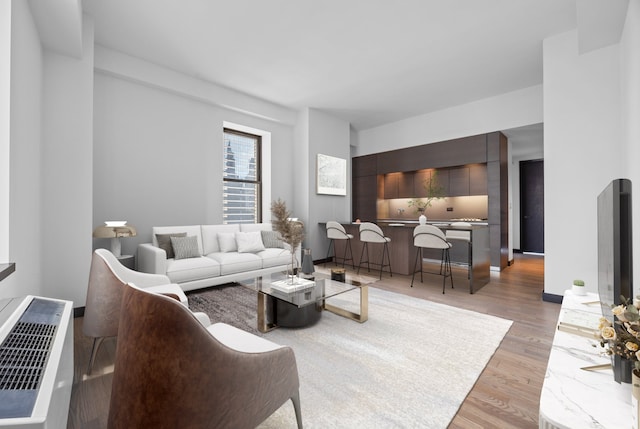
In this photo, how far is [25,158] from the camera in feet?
7.41

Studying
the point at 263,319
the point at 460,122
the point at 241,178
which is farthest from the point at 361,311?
the point at 460,122

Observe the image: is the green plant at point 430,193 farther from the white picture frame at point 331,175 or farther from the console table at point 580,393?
the console table at point 580,393

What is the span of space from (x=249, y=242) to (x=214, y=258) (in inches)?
25.1

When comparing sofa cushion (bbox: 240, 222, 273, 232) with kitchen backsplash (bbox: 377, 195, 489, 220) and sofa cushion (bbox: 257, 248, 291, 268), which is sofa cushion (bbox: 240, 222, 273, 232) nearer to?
sofa cushion (bbox: 257, 248, 291, 268)

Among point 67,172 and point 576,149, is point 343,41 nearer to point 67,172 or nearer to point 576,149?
point 576,149

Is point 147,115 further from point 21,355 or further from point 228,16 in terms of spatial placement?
point 21,355

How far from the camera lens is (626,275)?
0.93 metres

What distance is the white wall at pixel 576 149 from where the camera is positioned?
10.3ft

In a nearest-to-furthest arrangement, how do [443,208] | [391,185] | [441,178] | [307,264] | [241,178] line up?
[307,264] → [241,178] → [441,178] → [443,208] → [391,185]

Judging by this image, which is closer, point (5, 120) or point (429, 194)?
point (5, 120)

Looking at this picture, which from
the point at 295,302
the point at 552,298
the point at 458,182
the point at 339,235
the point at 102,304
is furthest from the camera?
the point at 458,182

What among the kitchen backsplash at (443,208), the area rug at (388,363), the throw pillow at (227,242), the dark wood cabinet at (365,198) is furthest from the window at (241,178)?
the kitchen backsplash at (443,208)

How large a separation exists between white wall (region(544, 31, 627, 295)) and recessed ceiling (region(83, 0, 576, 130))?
50 centimetres

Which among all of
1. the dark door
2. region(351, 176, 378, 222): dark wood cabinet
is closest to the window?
region(351, 176, 378, 222): dark wood cabinet
